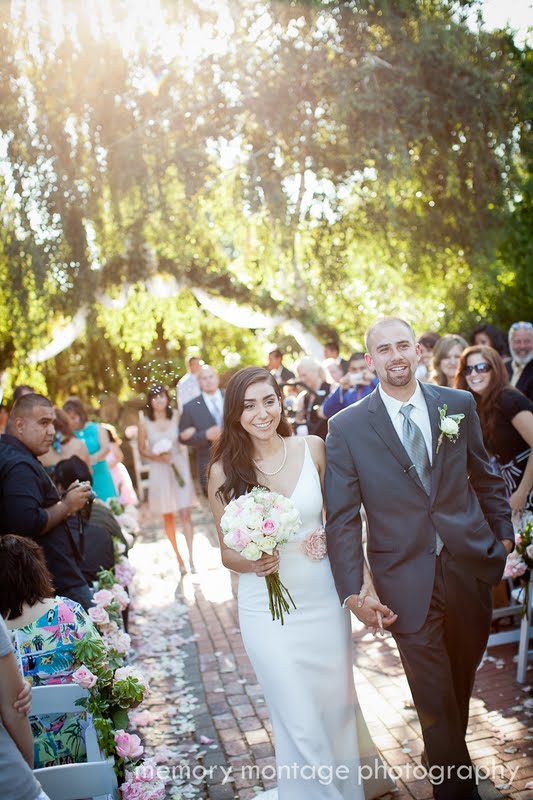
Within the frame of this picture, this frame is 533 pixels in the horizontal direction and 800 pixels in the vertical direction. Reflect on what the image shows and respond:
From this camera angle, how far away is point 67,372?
16.5 meters

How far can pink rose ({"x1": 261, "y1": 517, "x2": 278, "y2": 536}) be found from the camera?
344 cm

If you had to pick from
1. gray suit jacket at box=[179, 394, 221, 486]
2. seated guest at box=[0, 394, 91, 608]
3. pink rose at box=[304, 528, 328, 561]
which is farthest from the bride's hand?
gray suit jacket at box=[179, 394, 221, 486]

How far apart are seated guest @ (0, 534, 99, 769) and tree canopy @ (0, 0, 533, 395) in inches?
367

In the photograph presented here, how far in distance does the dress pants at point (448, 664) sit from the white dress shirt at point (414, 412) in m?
0.56

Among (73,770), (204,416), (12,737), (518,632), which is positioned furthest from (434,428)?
(204,416)

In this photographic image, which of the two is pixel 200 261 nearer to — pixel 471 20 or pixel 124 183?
pixel 124 183

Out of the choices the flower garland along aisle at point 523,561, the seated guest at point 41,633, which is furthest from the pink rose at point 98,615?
the flower garland along aisle at point 523,561

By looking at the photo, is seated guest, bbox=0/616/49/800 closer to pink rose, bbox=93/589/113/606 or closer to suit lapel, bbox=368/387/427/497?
suit lapel, bbox=368/387/427/497

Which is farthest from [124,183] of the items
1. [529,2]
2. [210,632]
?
[210,632]

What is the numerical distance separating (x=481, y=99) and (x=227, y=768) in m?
10.4

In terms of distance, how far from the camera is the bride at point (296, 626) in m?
3.59

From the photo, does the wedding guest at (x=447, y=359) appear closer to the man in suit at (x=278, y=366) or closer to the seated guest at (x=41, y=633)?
the seated guest at (x=41, y=633)

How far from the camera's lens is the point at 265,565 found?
3.57m

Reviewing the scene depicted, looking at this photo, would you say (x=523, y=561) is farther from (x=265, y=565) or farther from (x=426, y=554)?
(x=265, y=565)
